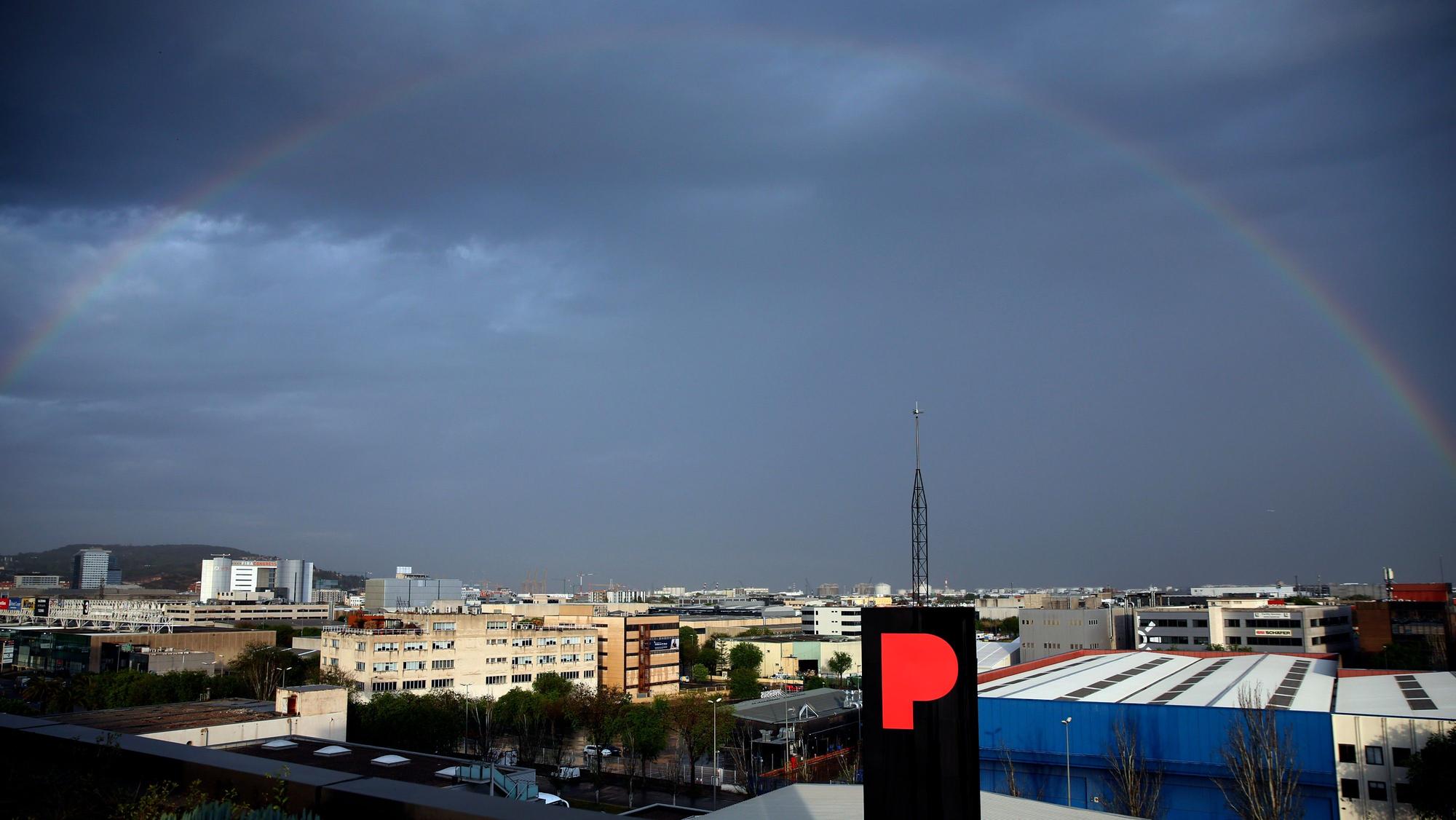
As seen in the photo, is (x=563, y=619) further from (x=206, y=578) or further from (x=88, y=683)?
(x=206, y=578)

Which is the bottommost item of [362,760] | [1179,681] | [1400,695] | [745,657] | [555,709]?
[745,657]

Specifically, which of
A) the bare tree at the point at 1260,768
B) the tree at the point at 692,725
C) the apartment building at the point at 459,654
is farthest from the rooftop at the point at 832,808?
the apartment building at the point at 459,654

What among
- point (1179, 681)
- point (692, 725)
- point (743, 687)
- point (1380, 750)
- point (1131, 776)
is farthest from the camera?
point (743, 687)

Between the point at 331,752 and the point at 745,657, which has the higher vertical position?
the point at 331,752

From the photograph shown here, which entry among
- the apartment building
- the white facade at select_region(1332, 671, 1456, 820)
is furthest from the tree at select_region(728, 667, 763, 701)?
the white facade at select_region(1332, 671, 1456, 820)

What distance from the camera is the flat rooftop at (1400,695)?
1152 inches

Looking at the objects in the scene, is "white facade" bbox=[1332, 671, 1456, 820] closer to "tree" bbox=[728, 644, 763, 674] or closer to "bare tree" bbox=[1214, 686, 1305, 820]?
"bare tree" bbox=[1214, 686, 1305, 820]

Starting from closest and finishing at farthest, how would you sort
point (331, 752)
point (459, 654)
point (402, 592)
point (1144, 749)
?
point (331, 752)
point (1144, 749)
point (459, 654)
point (402, 592)

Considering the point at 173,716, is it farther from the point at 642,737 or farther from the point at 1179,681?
the point at 1179,681

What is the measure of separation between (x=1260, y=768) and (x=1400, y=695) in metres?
9.46

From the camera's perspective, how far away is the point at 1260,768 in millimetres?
28156

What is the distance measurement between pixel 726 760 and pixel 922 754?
45.7 metres

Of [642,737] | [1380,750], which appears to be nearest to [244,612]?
[642,737]

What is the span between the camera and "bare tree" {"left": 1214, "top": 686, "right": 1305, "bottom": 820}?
1078 inches
